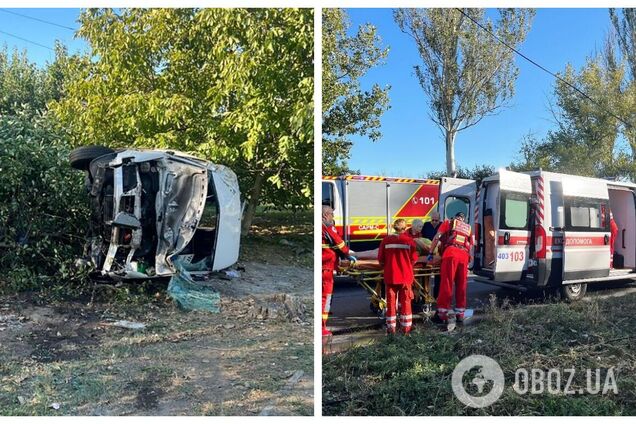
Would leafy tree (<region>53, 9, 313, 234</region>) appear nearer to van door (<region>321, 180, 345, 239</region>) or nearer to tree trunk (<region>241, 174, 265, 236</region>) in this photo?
tree trunk (<region>241, 174, 265, 236</region>)

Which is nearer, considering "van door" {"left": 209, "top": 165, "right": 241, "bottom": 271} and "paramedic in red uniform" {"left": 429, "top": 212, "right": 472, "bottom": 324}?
"paramedic in red uniform" {"left": 429, "top": 212, "right": 472, "bottom": 324}

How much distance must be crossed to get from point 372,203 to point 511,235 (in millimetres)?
948

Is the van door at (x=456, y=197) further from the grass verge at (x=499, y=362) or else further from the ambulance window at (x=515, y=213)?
the grass verge at (x=499, y=362)

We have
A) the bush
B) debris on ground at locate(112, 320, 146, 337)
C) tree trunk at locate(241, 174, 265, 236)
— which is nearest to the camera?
debris on ground at locate(112, 320, 146, 337)

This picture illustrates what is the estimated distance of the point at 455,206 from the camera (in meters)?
2.74

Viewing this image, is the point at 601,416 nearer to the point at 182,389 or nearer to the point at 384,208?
the point at 384,208

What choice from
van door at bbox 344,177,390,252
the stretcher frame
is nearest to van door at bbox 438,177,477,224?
van door at bbox 344,177,390,252

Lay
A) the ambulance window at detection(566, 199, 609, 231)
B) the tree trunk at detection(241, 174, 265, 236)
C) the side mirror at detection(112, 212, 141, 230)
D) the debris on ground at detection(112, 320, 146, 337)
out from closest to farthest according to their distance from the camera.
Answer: the ambulance window at detection(566, 199, 609, 231)
the debris on ground at detection(112, 320, 146, 337)
the side mirror at detection(112, 212, 141, 230)
the tree trunk at detection(241, 174, 265, 236)

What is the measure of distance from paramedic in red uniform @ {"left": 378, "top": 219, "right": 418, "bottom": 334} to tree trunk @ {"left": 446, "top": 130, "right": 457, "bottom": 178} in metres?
0.49

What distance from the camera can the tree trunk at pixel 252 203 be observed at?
23.9ft

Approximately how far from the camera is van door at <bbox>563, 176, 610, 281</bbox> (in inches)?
117

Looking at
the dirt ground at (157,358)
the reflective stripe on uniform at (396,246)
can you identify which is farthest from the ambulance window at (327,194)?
the dirt ground at (157,358)

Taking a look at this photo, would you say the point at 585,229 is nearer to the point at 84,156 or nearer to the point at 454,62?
the point at 454,62
